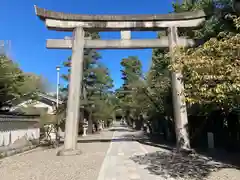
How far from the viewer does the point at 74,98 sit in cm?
1237

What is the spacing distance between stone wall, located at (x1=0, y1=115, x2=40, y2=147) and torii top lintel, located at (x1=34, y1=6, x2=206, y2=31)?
5.87m

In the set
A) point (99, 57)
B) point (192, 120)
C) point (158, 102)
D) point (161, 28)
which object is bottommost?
point (192, 120)

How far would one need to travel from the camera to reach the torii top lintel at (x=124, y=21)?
13.0 meters

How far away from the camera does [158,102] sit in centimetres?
1883

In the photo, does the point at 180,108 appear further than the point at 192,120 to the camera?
No

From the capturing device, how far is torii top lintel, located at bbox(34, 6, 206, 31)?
1303 centimetres

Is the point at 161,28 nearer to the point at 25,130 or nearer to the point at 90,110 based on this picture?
the point at 25,130

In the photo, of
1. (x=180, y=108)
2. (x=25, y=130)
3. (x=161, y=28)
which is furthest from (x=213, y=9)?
(x=25, y=130)

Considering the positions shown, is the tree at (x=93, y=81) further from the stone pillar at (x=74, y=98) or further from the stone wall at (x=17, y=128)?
the stone pillar at (x=74, y=98)

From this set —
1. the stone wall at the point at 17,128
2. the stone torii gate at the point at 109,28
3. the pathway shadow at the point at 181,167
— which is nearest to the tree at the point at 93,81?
the stone wall at the point at 17,128

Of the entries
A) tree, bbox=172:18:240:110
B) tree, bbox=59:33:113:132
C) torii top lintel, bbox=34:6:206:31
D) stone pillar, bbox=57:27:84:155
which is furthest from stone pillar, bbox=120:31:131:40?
tree, bbox=59:33:113:132

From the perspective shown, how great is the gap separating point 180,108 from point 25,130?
11.0m

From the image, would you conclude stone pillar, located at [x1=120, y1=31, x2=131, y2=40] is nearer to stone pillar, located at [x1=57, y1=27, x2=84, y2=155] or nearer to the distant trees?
stone pillar, located at [x1=57, y1=27, x2=84, y2=155]

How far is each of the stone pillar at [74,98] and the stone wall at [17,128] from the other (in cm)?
390
